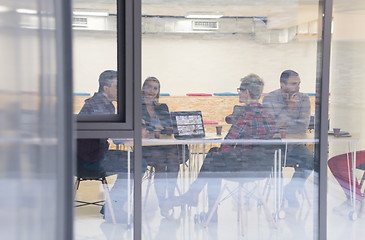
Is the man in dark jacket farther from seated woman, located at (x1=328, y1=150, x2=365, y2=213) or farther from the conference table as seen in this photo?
seated woman, located at (x1=328, y1=150, x2=365, y2=213)

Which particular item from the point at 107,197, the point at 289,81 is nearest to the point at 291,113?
the point at 289,81

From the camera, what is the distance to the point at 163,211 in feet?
10.6

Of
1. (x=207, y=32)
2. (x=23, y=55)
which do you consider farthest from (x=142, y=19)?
(x=23, y=55)

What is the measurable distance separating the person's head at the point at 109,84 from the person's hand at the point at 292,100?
0.99m

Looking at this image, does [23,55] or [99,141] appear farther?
[99,141]

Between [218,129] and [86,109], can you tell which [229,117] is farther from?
[86,109]

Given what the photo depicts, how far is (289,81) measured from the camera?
3264 millimetres

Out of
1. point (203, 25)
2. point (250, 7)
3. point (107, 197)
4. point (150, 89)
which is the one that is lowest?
point (107, 197)

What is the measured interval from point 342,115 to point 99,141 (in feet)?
4.60

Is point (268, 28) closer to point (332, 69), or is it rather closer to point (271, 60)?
point (271, 60)

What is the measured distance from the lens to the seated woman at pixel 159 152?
124 inches

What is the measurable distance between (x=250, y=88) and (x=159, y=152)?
25.0 inches

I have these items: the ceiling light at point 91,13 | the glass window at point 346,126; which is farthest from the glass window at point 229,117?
the ceiling light at point 91,13

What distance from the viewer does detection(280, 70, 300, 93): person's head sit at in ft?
10.7
